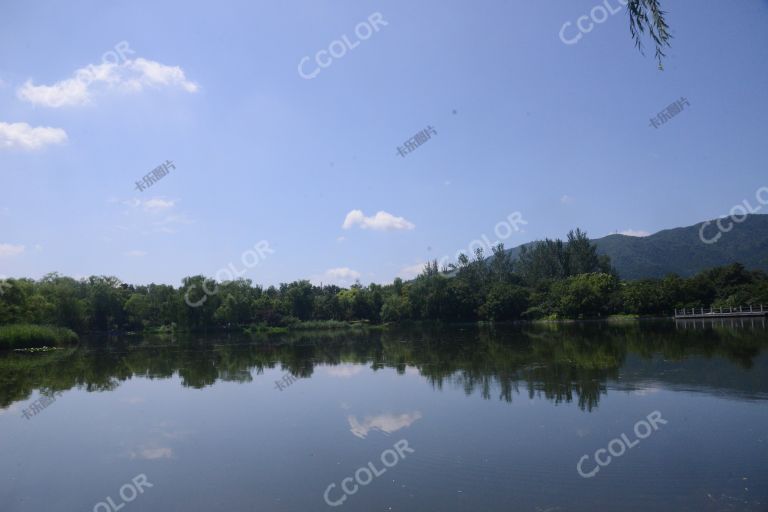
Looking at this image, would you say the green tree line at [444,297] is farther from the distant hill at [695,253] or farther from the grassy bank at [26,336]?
the distant hill at [695,253]

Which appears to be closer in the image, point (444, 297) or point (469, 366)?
point (469, 366)

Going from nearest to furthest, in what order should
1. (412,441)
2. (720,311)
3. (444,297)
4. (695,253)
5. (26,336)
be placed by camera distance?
(412,441)
(26,336)
(720,311)
(444,297)
(695,253)

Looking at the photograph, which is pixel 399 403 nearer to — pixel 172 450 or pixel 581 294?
pixel 172 450

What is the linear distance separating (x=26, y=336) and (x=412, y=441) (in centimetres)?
3947

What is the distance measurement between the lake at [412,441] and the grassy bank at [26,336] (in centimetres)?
2124

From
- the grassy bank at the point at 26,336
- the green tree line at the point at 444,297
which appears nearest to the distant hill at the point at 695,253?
the green tree line at the point at 444,297

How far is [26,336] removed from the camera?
3803 centimetres

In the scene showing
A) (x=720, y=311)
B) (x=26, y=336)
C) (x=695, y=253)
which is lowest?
(x=720, y=311)

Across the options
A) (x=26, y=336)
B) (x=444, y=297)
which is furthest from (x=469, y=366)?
(x=444, y=297)

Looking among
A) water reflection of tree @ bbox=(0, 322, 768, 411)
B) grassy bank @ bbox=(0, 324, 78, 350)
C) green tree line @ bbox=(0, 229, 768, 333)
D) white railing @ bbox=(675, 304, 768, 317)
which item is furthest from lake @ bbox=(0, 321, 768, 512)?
green tree line @ bbox=(0, 229, 768, 333)

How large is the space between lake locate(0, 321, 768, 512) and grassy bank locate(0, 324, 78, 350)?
2124 cm

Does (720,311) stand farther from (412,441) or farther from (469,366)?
(412,441)

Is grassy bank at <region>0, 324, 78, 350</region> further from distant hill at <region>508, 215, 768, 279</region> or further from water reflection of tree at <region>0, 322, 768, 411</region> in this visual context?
distant hill at <region>508, 215, 768, 279</region>

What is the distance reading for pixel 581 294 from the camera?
63.3 metres
